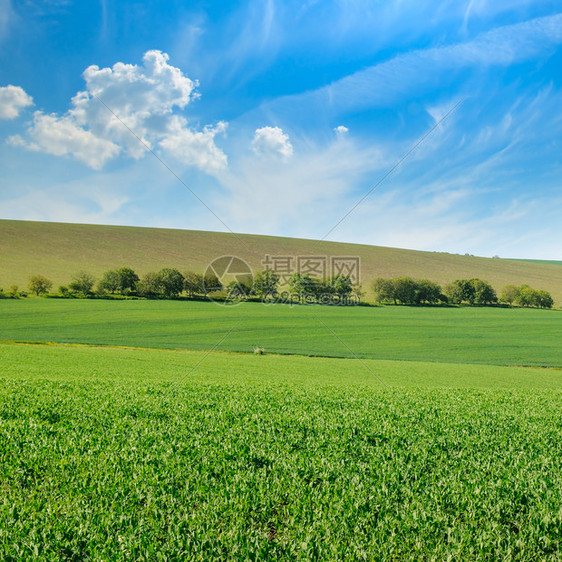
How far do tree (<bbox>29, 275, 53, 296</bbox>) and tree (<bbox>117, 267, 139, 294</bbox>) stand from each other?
409 inches

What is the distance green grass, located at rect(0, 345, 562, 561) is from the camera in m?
3.48

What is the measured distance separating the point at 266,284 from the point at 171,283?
52.8 feet

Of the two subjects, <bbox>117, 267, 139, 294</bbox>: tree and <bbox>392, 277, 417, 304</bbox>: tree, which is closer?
<bbox>117, 267, 139, 294</bbox>: tree

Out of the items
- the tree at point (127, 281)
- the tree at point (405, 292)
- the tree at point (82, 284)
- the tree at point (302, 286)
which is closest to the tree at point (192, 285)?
the tree at point (127, 281)

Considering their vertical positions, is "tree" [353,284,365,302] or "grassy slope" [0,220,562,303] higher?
"grassy slope" [0,220,562,303]

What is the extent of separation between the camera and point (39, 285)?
5738 cm

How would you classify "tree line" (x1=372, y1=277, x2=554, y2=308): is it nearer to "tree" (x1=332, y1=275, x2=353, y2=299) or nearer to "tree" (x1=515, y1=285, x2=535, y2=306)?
"tree" (x1=515, y1=285, x2=535, y2=306)

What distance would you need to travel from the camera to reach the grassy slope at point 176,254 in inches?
2894

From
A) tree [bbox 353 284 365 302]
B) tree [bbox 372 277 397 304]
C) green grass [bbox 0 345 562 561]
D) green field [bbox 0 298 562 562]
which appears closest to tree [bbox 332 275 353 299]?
tree [bbox 353 284 365 302]

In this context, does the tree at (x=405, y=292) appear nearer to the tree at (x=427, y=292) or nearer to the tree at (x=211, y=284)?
the tree at (x=427, y=292)

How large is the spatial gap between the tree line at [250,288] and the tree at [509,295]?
384cm

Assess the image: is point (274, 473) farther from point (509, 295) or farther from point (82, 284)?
point (509, 295)

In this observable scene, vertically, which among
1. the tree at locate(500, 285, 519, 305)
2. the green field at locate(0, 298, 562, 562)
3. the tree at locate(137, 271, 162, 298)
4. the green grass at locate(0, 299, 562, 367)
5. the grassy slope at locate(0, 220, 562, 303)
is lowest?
the green grass at locate(0, 299, 562, 367)

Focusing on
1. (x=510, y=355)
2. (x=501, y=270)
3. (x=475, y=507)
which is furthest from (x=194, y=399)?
(x=501, y=270)
